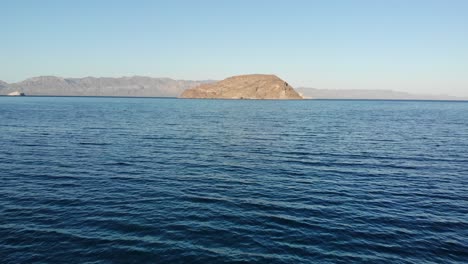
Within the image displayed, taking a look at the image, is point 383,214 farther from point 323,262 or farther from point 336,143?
point 336,143

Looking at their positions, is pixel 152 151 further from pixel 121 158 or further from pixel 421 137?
pixel 421 137

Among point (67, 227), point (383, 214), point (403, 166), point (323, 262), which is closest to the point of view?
point (323, 262)

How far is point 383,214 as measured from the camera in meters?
24.3

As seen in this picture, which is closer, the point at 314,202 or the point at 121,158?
the point at 314,202

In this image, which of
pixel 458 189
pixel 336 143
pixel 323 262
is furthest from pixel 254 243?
pixel 336 143

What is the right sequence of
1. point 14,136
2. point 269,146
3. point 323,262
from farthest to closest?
1. point 14,136
2. point 269,146
3. point 323,262

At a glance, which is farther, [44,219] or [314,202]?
[314,202]

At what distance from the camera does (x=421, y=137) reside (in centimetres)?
6612

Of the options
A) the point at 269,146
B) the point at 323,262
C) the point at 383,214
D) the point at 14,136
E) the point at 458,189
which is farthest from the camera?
the point at 14,136

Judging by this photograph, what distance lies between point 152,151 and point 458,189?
120ft

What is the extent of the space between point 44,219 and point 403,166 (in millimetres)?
38076

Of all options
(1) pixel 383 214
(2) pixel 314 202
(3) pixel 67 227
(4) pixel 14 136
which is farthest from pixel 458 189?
(4) pixel 14 136

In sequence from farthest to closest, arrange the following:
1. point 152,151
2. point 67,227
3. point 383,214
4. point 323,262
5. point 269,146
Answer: point 269,146, point 152,151, point 383,214, point 67,227, point 323,262

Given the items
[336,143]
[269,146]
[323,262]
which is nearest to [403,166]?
[336,143]
